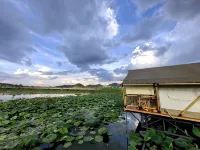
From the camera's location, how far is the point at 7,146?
164 inches

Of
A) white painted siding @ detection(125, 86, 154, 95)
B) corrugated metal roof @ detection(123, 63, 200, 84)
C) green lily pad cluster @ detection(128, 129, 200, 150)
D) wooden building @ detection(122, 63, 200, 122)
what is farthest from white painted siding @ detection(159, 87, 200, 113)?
green lily pad cluster @ detection(128, 129, 200, 150)

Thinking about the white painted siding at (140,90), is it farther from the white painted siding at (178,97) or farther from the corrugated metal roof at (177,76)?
the white painted siding at (178,97)

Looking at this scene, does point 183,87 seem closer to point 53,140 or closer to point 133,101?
point 133,101

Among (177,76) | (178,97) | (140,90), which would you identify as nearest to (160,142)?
(178,97)

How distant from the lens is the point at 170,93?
18.1 ft

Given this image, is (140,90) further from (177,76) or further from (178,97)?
(177,76)

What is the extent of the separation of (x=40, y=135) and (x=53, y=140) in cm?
88

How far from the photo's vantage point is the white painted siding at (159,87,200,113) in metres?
4.90

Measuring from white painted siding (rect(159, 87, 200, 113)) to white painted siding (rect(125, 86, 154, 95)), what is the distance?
20.1 inches

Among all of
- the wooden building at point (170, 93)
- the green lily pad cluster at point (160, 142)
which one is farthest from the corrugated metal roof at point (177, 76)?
the green lily pad cluster at point (160, 142)

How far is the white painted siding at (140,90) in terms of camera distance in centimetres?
615

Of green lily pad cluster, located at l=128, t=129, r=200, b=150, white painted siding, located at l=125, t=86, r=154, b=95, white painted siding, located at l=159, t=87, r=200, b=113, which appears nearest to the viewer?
green lily pad cluster, located at l=128, t=129, r=200, b=150

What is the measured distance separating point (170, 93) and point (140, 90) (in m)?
1.49

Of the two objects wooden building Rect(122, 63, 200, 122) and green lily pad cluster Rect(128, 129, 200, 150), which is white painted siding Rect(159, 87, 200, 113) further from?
green lily pad cluster Rect(128, 129, 200, 150)
